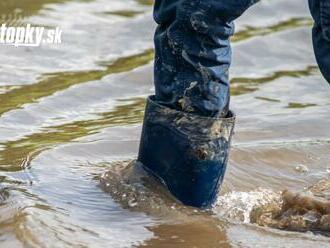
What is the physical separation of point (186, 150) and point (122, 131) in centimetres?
111

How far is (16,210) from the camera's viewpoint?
3.47m

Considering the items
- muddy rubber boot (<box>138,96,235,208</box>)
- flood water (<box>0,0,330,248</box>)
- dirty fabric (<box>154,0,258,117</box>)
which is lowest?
flood water (<box>0,0,330,248</box>)

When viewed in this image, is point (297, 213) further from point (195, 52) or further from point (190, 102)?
point (195, 52)

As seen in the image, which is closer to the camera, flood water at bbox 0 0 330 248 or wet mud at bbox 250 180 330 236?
flood water at bbox 0 0 330 248

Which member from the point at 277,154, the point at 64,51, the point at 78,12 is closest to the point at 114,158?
the point at 277,154

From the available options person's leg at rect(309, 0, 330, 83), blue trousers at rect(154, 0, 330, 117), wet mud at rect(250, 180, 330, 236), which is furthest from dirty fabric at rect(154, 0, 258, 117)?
wet mud at rect(250, 180, 330, 236)

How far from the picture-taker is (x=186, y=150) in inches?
142

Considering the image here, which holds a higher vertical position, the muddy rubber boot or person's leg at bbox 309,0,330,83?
person's leg at bbox 309,0,330,83

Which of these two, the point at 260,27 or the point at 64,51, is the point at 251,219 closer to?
the point at 64,51

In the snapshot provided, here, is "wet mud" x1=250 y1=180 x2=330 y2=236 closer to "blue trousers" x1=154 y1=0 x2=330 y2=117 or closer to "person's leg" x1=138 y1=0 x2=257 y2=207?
"person's leg" x1=138 y1=0 x2=257 y2=207

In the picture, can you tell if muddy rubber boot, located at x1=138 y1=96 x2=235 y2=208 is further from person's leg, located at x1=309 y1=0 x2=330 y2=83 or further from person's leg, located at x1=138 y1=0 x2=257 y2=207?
person's leg, located at x1=309 y1=0 x2=330 y2=83

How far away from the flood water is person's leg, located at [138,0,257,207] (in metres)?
0.08

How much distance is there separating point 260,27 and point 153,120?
3.24 m

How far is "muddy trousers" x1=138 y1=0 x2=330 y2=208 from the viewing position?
138 inches
